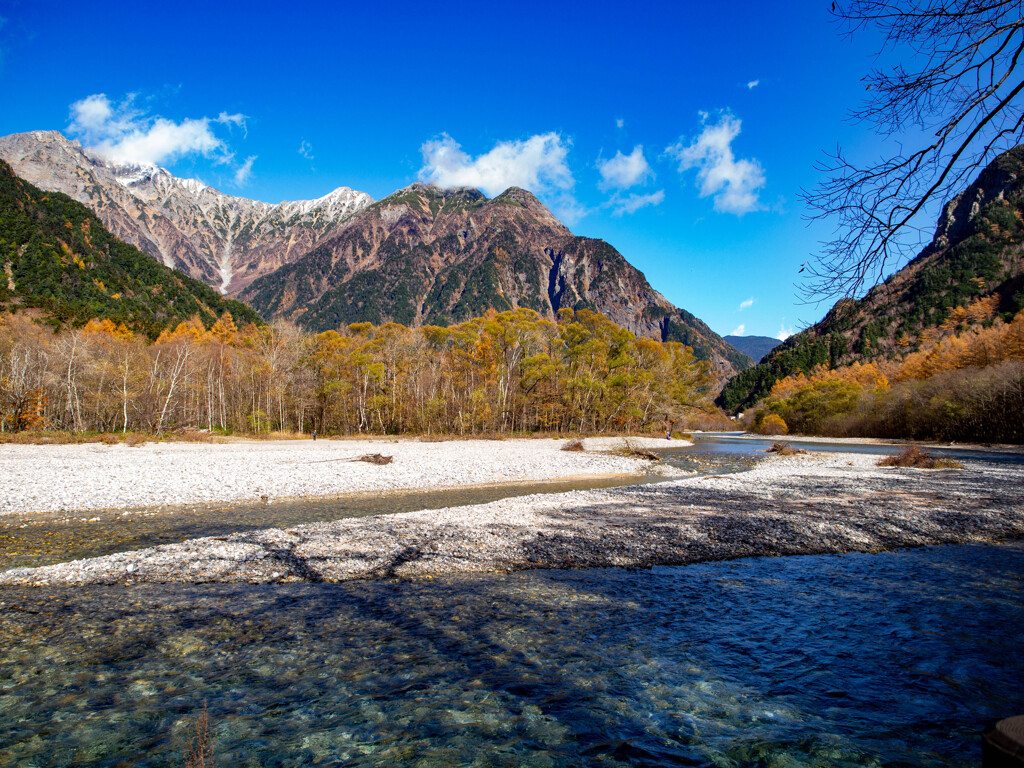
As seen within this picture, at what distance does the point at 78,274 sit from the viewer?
7675cm

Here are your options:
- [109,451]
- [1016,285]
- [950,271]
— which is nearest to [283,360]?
[109,451]

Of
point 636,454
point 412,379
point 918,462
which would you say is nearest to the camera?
point 918,462

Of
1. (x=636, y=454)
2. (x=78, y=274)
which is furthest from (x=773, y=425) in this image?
(x=78, y=274)

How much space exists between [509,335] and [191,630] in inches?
1809

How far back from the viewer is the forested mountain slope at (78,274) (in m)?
66.2

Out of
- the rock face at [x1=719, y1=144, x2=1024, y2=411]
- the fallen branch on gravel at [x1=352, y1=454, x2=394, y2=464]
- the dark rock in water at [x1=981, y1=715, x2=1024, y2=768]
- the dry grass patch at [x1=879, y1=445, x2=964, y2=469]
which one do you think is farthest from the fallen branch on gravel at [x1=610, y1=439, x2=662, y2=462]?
the rock face at [x1=719, y1=144, x2=1024, y2=411]

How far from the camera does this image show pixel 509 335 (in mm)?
50906

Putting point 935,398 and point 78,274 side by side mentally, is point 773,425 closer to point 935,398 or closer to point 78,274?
point 935,398

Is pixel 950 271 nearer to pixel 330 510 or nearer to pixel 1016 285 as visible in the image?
pixel 1016 285

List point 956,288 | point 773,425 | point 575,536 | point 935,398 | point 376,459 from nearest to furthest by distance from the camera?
point 575,536 → point 376,459 → point 935,398 → point 773,425 → point 956,288

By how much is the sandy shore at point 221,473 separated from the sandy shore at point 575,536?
276 inches

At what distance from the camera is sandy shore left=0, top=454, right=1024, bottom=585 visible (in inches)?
326

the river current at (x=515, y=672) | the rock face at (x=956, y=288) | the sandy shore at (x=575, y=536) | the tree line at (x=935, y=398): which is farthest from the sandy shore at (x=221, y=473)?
the rock face at (x=956, y=288)

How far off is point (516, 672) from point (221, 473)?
20.0 meters
